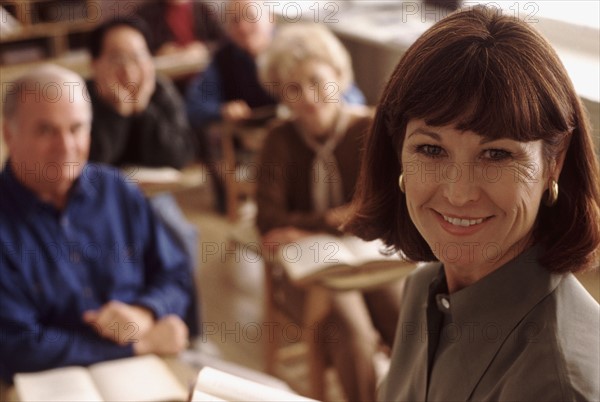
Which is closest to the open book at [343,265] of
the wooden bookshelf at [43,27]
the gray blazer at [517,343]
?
the gray blazer at [517,343]

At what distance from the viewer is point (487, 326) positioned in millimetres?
1087

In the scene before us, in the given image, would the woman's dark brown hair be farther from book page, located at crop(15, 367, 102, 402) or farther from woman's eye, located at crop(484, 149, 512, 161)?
book page, located at crop(15, 367, 102, 402)

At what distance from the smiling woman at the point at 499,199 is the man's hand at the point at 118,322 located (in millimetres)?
999

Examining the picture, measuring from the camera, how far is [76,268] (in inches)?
82.5

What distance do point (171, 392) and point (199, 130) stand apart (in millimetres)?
2856

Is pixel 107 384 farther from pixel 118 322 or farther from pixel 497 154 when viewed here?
pixel 497 154

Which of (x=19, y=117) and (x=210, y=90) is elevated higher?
(x=19, y=117)

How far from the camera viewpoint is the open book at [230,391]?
1174 mm

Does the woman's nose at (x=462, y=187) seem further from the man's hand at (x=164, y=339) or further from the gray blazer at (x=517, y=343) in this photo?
the man's hand at (x=164, y=339)

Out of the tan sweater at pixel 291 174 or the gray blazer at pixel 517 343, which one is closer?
the gray blazer at pixel 517 343

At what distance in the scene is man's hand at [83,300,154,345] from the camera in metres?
2.01

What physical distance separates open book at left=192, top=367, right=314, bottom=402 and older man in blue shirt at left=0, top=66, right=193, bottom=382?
2.54 feet

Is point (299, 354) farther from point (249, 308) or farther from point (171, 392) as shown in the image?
point (171, 392)

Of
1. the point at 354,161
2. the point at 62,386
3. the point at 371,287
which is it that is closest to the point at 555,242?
the point at 62,386
